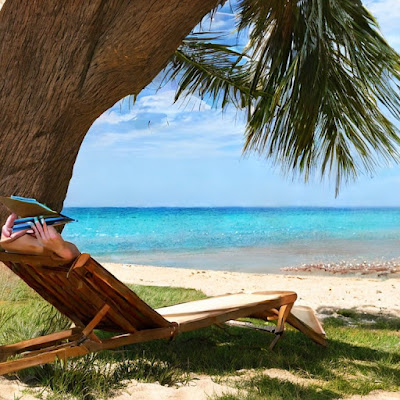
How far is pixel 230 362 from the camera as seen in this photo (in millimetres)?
2988

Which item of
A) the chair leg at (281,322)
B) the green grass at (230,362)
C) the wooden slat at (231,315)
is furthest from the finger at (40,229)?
the chair leg at (281,322)

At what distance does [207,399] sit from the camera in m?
2.31

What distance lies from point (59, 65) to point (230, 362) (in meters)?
1.80

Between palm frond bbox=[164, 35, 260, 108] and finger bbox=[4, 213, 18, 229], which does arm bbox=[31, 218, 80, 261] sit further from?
palm frond bbox=[164, 35, 260, 108]

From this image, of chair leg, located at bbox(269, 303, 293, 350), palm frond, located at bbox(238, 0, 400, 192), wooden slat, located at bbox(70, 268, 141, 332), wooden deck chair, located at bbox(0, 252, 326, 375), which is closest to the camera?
wooden deck chair, located at bbox(0, 252, 326, 375)

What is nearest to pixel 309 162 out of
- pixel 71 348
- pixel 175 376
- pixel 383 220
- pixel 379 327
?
pixel 379 327

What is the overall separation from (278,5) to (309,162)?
1595 mm

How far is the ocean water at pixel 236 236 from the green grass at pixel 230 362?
1091 cm

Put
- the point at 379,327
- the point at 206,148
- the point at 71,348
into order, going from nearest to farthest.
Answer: the point at 71,348 < the point at 379,327 < the point at 206,148

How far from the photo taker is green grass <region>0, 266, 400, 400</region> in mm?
2408

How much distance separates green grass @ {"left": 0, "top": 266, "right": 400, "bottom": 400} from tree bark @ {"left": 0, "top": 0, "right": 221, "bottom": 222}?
851mm

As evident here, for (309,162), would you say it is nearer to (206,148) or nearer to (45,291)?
(45,291)

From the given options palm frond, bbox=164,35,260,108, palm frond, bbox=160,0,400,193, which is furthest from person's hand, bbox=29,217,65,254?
palm frond, bbox=164,35,260,108

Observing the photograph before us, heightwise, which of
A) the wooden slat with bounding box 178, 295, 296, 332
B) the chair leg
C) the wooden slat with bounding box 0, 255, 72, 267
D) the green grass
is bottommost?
the green grass
